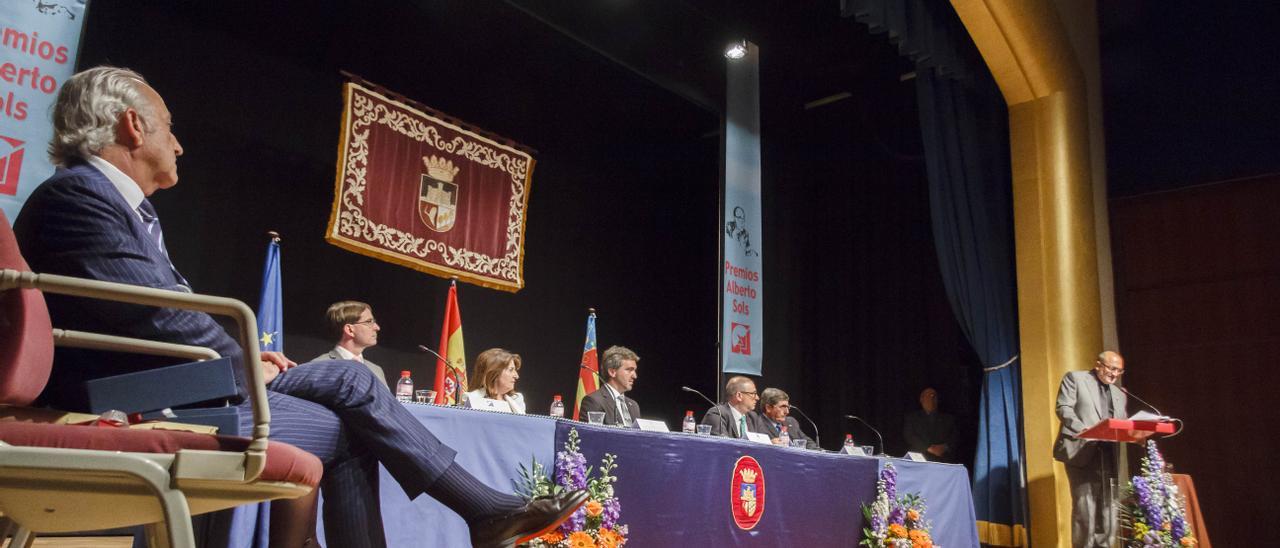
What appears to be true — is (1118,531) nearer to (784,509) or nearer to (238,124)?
(784,509)

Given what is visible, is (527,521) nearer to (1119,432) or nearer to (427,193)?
(1119,432)

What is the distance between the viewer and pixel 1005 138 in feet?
20.8

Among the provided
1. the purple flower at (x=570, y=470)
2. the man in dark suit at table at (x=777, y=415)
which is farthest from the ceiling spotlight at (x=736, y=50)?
the purple flower at (x=570, y=470)

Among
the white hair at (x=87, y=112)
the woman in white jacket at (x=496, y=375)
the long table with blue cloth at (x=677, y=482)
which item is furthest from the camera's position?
the woman in white jacket at (x=496, y=375)

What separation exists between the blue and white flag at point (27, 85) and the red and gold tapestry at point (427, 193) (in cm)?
192

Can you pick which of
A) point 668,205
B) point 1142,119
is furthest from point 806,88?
point 1142,119

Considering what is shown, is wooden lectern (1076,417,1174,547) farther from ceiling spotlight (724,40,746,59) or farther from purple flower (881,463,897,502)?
ceiling spotlight (724,40,746,59)

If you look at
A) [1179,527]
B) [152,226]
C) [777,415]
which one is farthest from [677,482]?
[1179,527]

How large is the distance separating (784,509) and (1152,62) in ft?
16.6

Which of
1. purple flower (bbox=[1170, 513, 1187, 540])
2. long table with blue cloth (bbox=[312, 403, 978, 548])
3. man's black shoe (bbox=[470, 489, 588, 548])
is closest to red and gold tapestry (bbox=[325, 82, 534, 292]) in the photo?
long table with blue cloth (bbox=[312, 403, 978, 548])

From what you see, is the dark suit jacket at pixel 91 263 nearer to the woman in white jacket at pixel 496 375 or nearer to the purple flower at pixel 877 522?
the woman in white jacket at pixel 496 375

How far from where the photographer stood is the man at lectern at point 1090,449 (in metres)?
4.68

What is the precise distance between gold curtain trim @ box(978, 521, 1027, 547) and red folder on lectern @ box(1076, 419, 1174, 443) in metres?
1.14

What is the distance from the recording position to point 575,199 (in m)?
7.03
